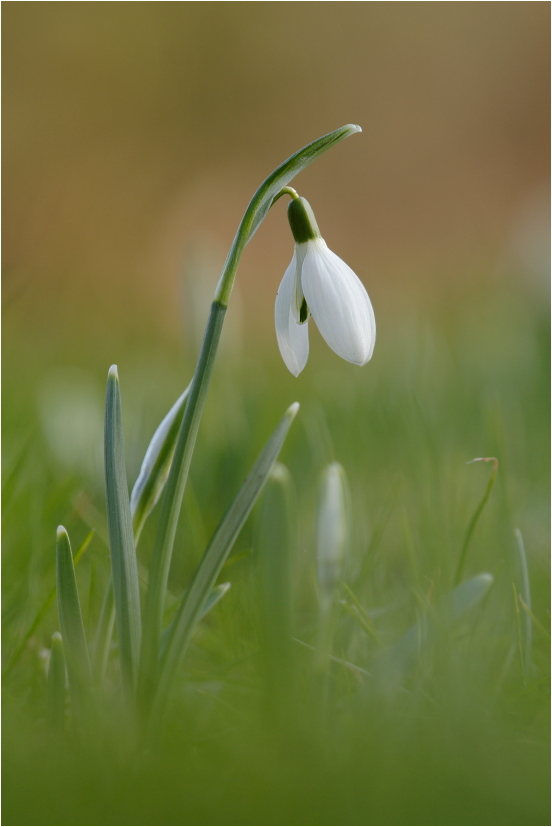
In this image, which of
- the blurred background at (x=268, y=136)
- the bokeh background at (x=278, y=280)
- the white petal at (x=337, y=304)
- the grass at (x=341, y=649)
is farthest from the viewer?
the blurred background at (x=268, y=136)

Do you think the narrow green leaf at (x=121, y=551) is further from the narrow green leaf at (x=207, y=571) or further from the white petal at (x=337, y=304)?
the white petal at (x=337, y=304)

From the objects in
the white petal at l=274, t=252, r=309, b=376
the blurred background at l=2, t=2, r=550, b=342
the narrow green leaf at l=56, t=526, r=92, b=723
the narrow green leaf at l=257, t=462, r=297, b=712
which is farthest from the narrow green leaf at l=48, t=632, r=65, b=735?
the blurred background at l=2, t=2, r=550, b=342

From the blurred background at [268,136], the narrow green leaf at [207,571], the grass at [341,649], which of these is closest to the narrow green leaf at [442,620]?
the grass at [341,649]

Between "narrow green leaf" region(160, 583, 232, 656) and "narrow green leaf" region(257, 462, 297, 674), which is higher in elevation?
"narrow green leaf" region(257, 462, 297, 674)

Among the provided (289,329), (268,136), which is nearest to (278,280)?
(268,136)

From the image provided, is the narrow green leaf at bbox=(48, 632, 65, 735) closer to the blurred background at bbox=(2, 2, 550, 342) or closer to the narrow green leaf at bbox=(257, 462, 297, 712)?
the narrow green leaf at bbox=(257, 462, 297, 712)

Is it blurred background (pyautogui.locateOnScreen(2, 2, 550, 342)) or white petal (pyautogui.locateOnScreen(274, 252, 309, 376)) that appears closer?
white petal (pyautogui.locateOnScreen(274, 252, 309, 376))
